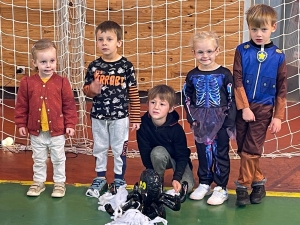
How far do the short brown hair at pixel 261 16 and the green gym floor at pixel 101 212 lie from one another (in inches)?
39.9

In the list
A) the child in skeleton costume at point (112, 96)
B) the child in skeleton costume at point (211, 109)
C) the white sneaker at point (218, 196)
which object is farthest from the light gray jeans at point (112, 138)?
the white sneaker at point (218, 196)

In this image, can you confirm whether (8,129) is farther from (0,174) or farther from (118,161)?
(118,161)

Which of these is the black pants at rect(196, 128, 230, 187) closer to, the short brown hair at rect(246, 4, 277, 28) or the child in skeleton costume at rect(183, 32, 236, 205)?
the child in skeleton costume at rect(183, 32, 236, 205)

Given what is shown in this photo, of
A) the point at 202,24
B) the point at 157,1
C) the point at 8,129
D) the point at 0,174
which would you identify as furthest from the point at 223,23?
the point at 0,174

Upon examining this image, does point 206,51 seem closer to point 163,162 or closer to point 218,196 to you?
point 163,162

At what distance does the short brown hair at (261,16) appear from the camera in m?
2.57

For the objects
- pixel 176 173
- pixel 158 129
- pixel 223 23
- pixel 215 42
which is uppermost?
pixel 223 23

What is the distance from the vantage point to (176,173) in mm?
2789

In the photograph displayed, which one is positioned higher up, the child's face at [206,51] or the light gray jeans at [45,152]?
the child's face at [206,51]

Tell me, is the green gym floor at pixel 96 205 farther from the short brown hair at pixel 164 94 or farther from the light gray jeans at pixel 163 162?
the short brown hair at pixel 164 94

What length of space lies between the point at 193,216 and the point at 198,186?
1.06ft

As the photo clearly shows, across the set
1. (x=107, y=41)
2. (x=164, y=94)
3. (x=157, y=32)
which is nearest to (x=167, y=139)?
(x=164, y=94)

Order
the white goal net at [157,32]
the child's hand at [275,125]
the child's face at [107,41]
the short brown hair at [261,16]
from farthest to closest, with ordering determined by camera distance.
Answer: the white goal net at [157,32] → the child's face at [107,41] → the child's hand at [275,125] → the short brown hair at [261,16]

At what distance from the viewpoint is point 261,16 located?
2.57m
